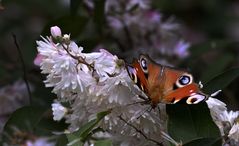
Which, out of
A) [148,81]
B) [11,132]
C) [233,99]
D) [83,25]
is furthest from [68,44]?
[233,99]

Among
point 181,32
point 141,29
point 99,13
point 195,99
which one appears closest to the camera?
point 195,99

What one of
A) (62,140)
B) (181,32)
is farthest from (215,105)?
(181,32)

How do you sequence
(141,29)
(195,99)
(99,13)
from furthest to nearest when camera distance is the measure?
1. (141,29)
2. (99,13)
3. (195,99)

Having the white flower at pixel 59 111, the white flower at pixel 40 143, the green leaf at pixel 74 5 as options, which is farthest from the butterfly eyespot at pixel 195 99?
the green leaf at pixel 74 5

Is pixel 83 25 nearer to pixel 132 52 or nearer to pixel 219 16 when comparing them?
pixel 132 52

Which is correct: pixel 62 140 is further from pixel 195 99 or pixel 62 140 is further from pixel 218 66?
pixel 218 66

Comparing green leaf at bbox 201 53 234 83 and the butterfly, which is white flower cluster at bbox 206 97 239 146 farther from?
green leaf at bbox 201 53 234 83

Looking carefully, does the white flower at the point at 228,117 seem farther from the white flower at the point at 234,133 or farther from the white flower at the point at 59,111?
the white flower at the point at 59,111
